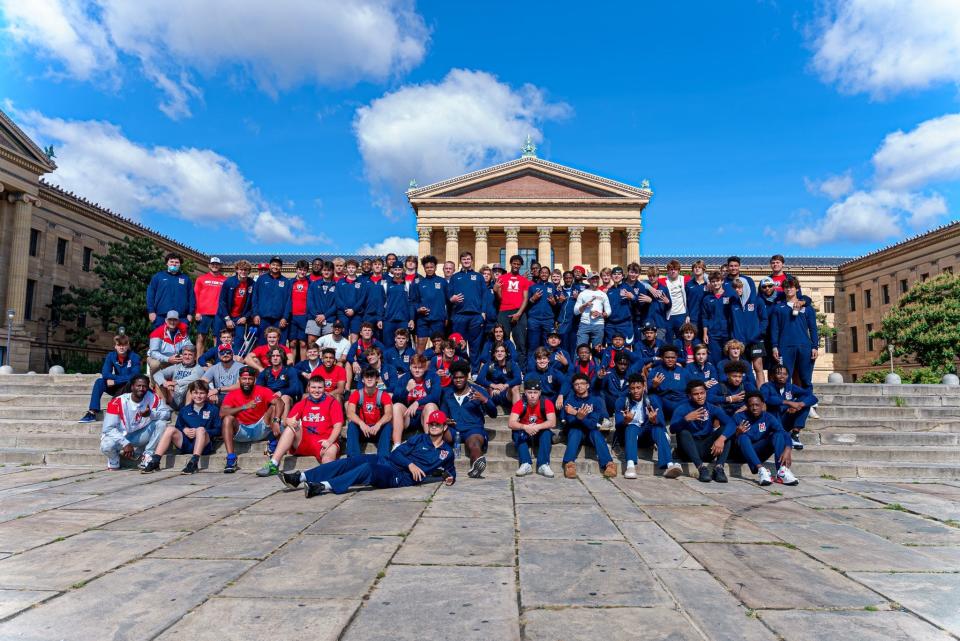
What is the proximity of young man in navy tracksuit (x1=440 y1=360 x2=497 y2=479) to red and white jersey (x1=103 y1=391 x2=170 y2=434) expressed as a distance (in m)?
3.99

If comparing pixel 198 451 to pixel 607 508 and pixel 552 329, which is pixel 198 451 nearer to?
pixel 607 508

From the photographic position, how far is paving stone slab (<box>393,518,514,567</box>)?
4.02m

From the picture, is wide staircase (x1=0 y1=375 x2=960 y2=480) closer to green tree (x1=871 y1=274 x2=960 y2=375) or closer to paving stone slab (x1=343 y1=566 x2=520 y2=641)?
paving stone slab (x1=343 y1=566 x2=520 y2=641)

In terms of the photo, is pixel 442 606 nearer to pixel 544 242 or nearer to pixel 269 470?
pixel 269 470

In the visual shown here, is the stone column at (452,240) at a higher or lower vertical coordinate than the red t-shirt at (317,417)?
higher

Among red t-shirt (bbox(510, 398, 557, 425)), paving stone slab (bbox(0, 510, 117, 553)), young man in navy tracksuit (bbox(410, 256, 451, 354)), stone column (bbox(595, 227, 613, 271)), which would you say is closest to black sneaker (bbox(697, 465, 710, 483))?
red t-shirt (bbox(510, 398, 557, 425))

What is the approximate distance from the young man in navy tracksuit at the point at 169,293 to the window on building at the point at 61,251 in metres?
35.7

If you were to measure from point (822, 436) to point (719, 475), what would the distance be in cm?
318

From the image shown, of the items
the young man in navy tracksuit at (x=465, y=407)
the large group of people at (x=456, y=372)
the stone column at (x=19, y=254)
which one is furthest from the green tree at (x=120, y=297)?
the young man in navy tracksuit at (x=465, y=407)

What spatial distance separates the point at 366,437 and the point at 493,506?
2.94 m

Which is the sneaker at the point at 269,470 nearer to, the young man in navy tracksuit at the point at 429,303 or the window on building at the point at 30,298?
the young man in navy tracksuit at the point at 429,303

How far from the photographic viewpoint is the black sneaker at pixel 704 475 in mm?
7395

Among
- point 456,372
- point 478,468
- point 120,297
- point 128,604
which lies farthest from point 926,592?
point 120,297

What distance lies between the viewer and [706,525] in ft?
16.7
